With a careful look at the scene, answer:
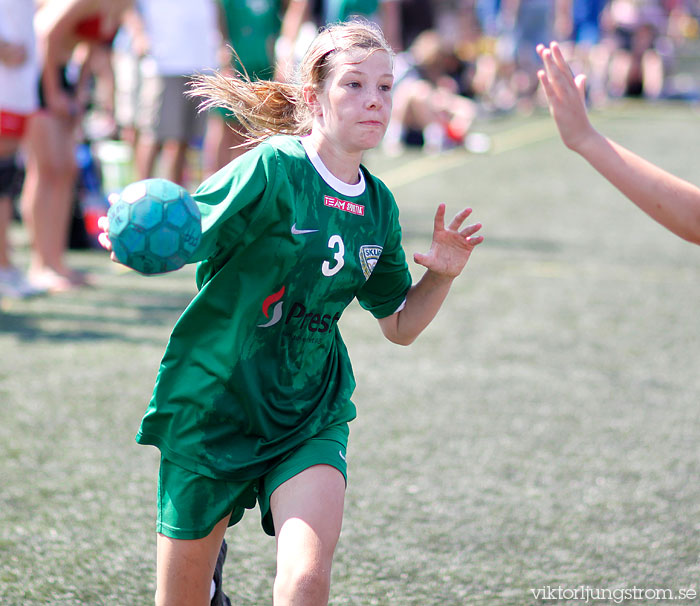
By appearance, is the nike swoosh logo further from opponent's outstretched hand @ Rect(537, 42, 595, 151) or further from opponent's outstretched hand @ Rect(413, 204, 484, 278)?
opponent's outstretched hand @ Rect(537, 42, 595, 151)

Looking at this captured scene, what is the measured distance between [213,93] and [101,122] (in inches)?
388

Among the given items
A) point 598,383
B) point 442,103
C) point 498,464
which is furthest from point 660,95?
point 498,464

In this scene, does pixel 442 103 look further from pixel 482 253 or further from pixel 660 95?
pixel 660 95

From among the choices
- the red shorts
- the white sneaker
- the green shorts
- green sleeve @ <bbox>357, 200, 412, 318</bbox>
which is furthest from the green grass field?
the red shorts

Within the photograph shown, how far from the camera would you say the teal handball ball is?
219 cm

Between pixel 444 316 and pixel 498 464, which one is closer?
pixel 498 464

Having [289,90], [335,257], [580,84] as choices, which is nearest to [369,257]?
[335,257]

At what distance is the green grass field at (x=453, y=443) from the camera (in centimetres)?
338

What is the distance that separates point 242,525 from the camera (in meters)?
3.79

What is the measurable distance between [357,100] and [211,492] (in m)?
1.08

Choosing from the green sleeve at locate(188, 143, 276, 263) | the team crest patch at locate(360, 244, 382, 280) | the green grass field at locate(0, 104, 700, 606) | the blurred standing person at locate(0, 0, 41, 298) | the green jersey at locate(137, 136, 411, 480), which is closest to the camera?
the green sleeve at locate(188, 143, 276, 263)

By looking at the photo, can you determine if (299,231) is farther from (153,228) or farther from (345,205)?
(153,228)

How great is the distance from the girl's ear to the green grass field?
152 cm

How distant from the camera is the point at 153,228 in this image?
2.18 meters
